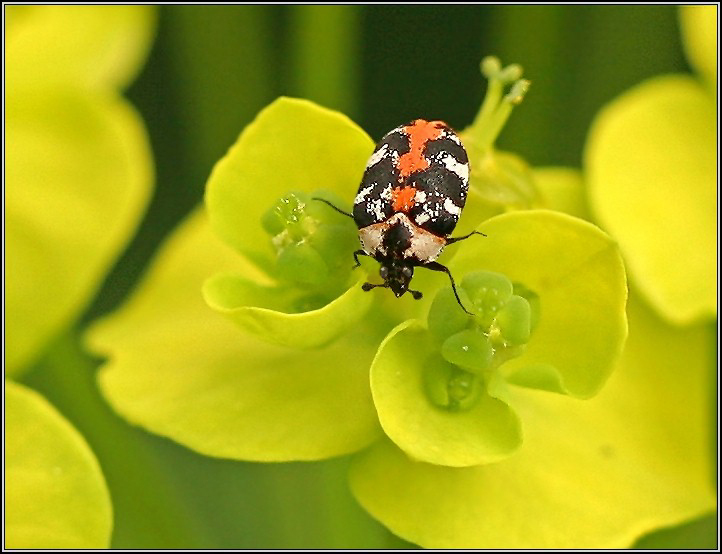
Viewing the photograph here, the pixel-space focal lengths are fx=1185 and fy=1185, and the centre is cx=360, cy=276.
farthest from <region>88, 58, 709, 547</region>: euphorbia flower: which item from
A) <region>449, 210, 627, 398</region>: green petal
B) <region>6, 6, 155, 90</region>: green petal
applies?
<region>6, 6, 155, 90</region>: green petal

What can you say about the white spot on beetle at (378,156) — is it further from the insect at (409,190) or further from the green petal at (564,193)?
the green petal at (564,193)

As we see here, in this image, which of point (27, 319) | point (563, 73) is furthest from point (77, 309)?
point (563, 73)

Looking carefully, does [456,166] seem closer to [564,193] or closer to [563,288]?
[563,288]

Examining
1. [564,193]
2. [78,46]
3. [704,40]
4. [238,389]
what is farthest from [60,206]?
[704,40]

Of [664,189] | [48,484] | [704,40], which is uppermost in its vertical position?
[704,40]

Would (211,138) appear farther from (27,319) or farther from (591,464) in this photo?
(591,464)

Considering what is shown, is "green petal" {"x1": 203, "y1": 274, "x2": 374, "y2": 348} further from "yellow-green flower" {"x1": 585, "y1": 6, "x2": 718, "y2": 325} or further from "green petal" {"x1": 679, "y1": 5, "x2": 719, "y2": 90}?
"green petal" {"x1": 679, "y1": 5, "x2": 719, "y2": 90}
